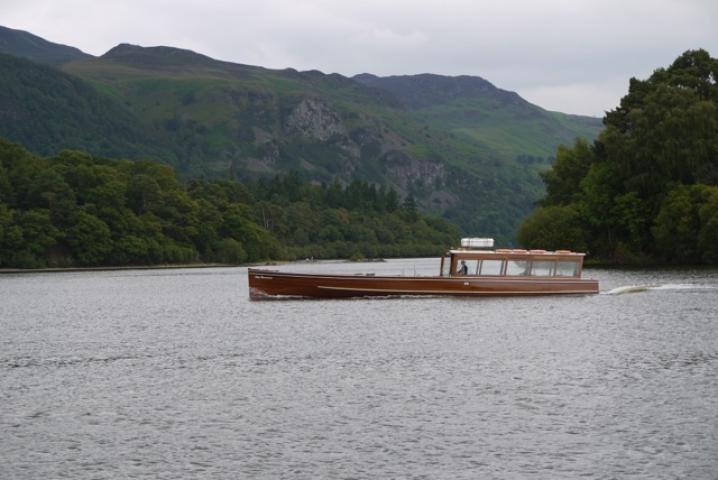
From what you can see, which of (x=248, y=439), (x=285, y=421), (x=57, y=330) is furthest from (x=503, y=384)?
(x=57, y=330)

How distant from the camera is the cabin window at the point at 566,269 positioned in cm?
8838

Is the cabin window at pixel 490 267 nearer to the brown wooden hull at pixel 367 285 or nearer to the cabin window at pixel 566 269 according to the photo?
the brown wooden hull at pixel 367 285

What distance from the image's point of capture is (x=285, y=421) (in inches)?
1334

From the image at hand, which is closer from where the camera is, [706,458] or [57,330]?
[706,458]

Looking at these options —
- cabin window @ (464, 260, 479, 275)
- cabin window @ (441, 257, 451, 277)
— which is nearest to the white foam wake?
cabin window @ (464, 260, 479, 275)

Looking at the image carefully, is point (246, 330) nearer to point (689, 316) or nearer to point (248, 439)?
point (689, 316)

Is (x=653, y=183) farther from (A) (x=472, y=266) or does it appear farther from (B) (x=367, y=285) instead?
(B) (x=367, y=285)

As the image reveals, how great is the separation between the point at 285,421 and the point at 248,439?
283 cm

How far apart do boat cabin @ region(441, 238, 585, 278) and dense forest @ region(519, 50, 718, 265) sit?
42.2m

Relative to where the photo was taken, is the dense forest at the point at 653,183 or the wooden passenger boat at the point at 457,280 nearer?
the wooden passenger boat at the point at 457,280

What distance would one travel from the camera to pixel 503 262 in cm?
8650

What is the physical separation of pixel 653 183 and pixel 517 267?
5488 cm

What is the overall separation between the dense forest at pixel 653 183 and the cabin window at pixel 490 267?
47.6 meters

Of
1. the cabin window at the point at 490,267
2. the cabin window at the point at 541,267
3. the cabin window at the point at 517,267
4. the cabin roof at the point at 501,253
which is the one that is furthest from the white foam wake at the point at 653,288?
the cabin window at the point at 490,267
